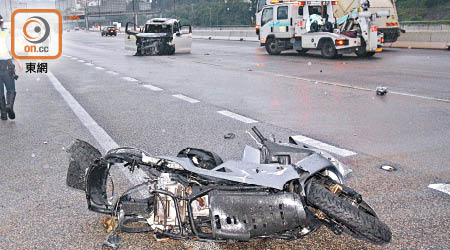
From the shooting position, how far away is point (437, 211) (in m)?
4.11

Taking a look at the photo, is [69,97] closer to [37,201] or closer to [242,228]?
[37,201]

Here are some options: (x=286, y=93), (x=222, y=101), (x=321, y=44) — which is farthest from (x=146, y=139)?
(x=321, y=44)

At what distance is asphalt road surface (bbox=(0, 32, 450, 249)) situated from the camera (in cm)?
386

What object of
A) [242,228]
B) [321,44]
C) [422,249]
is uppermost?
[321,44]

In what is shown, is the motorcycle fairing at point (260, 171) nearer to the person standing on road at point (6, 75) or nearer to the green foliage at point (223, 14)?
the person standing on road at point (6, 75)

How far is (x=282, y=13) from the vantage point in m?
23.9

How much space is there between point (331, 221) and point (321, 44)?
773 inches

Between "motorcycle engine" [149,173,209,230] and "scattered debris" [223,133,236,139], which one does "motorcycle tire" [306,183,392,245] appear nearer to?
"motorcycle engine" [149,173,209,230]

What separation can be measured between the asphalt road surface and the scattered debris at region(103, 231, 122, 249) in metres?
0.07

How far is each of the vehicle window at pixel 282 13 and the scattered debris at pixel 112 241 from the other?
2107 centimetres

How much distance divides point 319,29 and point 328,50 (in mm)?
1224

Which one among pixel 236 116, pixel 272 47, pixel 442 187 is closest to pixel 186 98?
pixel 236 116

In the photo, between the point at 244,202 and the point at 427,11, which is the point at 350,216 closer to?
the point at 244,202

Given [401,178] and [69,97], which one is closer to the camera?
[401,178]
